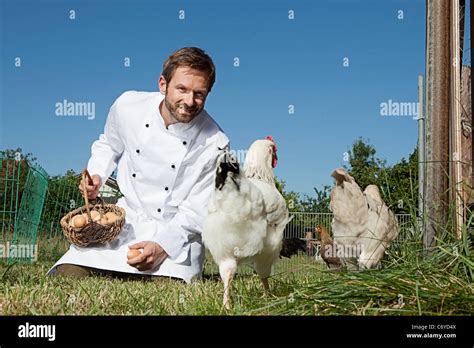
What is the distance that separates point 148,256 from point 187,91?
744mm

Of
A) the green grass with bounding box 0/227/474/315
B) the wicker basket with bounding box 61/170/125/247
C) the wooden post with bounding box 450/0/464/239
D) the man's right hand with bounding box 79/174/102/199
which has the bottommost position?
the green grass with bounding box 0/227/474/315

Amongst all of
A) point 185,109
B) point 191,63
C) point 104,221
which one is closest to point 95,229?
point 104,221

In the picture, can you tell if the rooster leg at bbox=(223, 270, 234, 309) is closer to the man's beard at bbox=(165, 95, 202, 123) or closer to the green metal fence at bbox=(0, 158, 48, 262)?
the man's beard at bbox=(165, 95, 202, 123)

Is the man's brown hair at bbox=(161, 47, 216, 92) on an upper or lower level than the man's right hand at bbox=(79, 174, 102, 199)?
upper

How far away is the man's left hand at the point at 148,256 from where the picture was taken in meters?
2.56

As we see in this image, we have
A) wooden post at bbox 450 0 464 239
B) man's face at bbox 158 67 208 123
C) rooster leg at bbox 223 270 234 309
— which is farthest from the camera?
man's face at bbox 158 67 208 123

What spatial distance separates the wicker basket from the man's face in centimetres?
60

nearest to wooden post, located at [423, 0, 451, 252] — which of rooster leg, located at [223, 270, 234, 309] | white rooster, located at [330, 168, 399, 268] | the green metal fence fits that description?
white rooster, located at [330, 168, 399, 268]

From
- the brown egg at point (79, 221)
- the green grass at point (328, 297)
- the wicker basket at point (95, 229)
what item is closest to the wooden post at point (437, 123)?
the green grass at point (328, 297)

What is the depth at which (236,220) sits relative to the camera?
5.88 ft

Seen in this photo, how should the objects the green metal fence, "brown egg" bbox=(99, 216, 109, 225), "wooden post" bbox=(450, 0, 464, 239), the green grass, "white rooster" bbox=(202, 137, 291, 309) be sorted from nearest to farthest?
the green grass
"white rooster" bbox=(202, 137, 291, 309)
"wooden post" bbox=(450, 0, 464, 239)
"brown egg" bbox=(99, 216, 109, 225)
the green metal fence

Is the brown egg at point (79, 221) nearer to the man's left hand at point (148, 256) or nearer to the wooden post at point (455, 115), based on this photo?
the man's left hand at point (148, 256)

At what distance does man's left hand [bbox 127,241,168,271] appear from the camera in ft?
8.39
